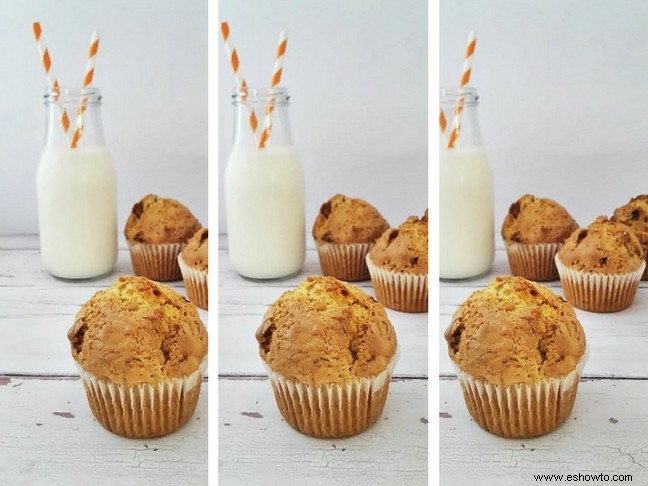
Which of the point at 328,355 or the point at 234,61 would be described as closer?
the point at 328,355

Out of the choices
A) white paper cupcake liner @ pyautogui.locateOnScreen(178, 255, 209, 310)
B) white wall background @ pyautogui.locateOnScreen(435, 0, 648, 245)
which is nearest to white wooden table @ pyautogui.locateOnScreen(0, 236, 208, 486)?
white paper cupcake liner @ pyautogui.locateOnScreen(178, 255, 209, 310)

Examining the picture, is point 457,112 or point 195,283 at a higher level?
point 457,112

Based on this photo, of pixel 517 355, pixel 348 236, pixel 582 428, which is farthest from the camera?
pixel 348 236

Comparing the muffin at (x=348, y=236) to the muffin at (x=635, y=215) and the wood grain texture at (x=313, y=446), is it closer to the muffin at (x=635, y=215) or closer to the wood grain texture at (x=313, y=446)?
the wood grain texture at (x=313, y=446)

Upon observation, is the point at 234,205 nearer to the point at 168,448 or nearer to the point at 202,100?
the point at 202,100

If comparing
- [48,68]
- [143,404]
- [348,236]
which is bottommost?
[143,404]

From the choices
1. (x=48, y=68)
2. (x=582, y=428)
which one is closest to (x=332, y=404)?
(x=582, y=428)

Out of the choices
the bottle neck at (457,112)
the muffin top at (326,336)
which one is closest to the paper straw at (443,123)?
the bottle neck at (457,112)

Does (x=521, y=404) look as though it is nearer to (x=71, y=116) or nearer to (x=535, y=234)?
(x=535, y=234)
